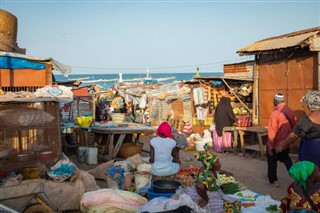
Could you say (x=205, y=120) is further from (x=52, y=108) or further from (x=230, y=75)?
(x=52, y=108)

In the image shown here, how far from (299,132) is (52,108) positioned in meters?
4.99

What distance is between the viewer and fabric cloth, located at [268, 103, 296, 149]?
7156 mm

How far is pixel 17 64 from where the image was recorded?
9.24 metres

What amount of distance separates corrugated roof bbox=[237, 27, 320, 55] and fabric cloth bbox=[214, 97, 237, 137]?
6.08ft

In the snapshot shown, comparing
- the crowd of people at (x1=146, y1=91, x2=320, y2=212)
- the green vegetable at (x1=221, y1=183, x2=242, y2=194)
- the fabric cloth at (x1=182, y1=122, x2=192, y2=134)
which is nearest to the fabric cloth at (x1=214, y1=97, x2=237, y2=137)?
the fabric cloth at (x1=182, y1=122, x2=192, y2=134)

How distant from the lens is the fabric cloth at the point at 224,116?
40.1ft

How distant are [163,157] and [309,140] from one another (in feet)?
8.12

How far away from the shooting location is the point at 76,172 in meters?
6.43

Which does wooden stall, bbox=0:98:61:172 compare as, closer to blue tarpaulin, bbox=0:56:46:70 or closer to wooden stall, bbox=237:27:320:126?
blue tarpaulin, bbox=0:56:46:70

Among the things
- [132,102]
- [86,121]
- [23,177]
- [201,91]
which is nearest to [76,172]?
[23,177]

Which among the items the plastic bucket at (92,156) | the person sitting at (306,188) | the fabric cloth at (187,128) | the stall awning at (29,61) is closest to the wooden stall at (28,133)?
the stall awning at (29,61)

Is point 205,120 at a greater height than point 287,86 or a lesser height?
lesser

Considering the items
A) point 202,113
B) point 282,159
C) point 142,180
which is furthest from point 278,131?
point 202,113

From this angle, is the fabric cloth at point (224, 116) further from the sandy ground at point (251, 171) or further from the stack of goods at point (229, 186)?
the stack of goods at point (229, 186)
